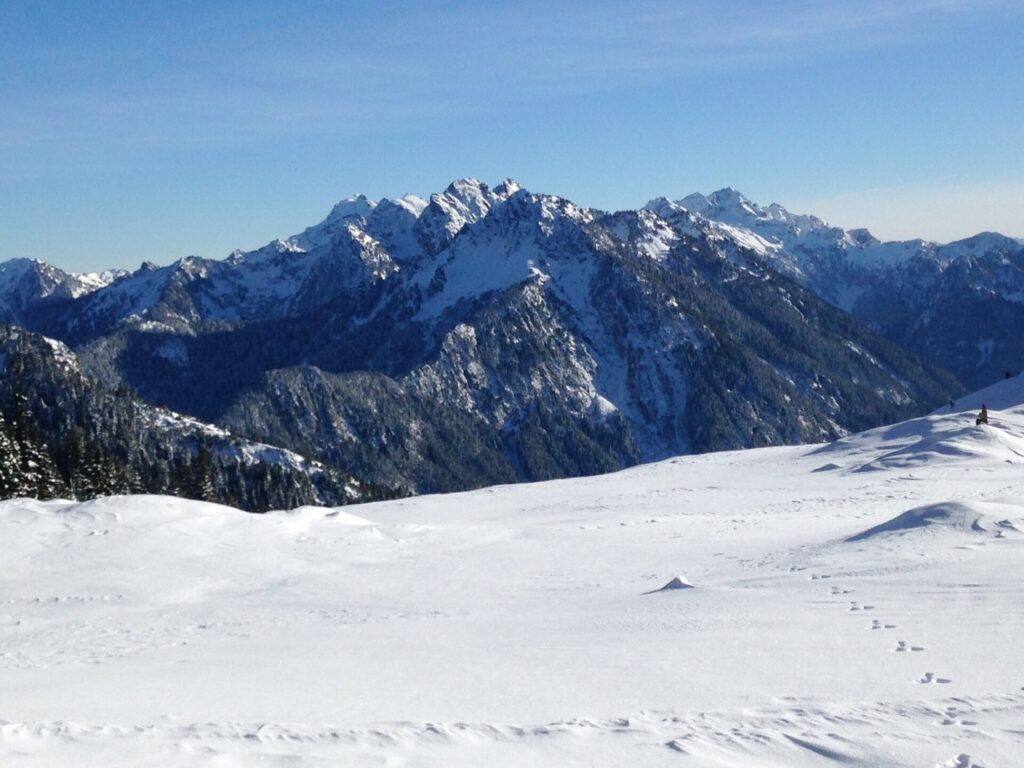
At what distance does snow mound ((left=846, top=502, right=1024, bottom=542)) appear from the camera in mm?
24078

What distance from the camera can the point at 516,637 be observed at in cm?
1838

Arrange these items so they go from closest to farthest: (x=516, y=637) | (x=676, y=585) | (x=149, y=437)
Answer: (x=516, y=637)
(x=676, y=585)
(x=149, y=437)

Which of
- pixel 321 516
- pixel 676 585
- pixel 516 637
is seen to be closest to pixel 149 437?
pixel 321 516

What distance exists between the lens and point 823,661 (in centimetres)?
1471

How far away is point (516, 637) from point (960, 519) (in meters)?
14.0

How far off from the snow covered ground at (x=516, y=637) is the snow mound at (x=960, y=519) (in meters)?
0.10

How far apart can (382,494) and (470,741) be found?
14925 cm

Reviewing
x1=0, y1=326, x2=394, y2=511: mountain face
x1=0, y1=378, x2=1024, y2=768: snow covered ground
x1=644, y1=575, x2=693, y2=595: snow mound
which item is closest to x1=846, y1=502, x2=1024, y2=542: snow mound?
x1=0, y1=378, x2=1024, y2=768: snow covered ground

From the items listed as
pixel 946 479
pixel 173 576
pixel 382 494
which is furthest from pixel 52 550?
pixel 382 494

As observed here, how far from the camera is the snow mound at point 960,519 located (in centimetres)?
2408

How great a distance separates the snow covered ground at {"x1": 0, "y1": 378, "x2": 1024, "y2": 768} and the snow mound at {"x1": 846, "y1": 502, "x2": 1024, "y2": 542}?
0.10m

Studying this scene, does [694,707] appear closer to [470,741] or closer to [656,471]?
[470,741]

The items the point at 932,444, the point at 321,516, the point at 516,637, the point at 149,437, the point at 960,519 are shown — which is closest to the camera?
the point at 516,637

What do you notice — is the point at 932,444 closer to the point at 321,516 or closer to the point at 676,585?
the point at 676,585
